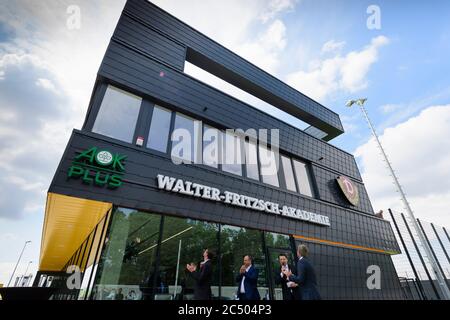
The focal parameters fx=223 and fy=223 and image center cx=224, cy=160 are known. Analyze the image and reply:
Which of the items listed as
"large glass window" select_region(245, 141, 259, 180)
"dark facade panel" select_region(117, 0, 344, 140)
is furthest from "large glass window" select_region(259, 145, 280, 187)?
"dark facade panel" select_region(117, 0, 344, 140)

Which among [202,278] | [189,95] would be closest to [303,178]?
[189,95]

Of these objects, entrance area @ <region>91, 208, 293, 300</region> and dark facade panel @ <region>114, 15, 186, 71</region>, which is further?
dark facade panel @ <region>114, 15, 186, 71</region>

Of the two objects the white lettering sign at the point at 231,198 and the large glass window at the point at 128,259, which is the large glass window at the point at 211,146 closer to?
the white lettering sign at the point at 231,198

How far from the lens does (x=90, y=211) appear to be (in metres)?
5.99

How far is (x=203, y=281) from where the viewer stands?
5.32 m

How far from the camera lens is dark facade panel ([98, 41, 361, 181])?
21.7ft

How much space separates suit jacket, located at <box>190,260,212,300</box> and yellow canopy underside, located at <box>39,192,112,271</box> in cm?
265

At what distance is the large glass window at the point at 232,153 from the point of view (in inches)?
307

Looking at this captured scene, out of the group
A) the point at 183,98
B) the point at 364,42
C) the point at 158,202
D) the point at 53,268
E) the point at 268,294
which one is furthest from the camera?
the point at 53,268

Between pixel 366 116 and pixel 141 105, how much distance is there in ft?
42.6

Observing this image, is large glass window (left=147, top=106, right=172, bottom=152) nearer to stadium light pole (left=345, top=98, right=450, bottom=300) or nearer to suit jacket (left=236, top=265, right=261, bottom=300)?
suit jacket (left=236, top=265, right=261, bottom=300)

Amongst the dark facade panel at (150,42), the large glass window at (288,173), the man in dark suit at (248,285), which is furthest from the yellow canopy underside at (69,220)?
the large glass window at (288,173)
